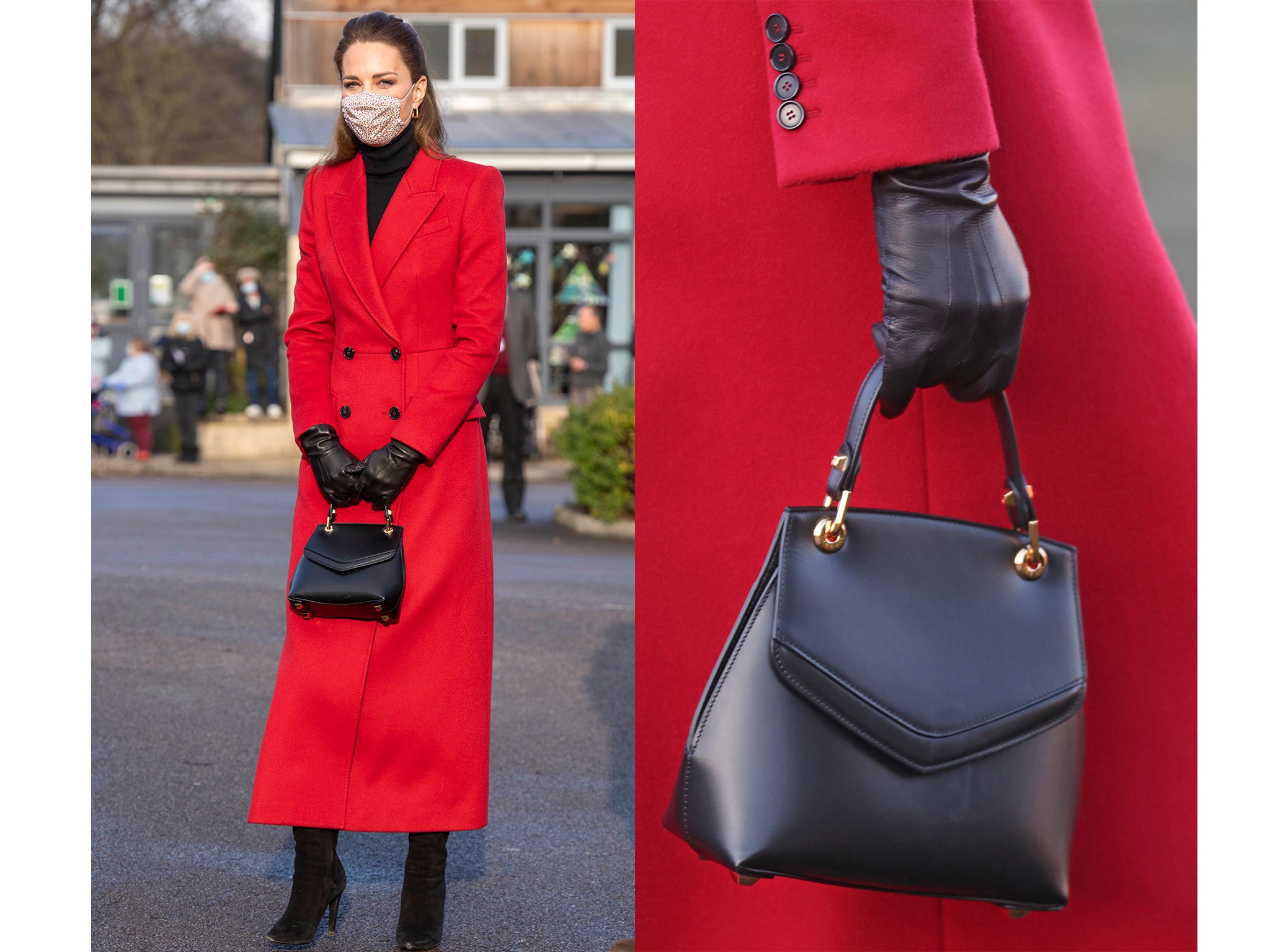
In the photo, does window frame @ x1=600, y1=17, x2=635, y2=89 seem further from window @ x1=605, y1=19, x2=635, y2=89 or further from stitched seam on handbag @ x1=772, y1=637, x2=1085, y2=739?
stitched seam on handbag @ x1=772, y1=637, x2=1085, y2=739

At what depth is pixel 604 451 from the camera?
1210 cm

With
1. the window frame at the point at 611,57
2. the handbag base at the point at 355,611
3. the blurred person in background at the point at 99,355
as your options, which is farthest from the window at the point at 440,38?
the handbag base at the point at 355,611

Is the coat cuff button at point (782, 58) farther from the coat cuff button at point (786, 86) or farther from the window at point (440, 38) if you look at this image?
the window at point (440, 38)

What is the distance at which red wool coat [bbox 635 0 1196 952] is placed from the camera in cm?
215

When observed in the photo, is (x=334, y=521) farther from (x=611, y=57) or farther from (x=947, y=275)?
(x=611, y=57)

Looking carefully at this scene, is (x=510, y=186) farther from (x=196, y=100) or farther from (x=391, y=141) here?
(x=391, y=141)

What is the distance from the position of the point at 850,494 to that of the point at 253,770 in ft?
11.7

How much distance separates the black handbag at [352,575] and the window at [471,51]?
2322cm

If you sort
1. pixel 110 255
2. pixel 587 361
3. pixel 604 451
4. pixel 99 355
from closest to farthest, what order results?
pixel 604 451
pixel 587 361
pixel 99 355
pixel 110 255

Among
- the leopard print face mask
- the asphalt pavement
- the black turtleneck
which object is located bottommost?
the asphalt pavement

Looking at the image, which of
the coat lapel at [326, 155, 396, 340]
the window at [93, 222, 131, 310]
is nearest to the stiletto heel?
the coat lapel at [326, 155, 396, 340]

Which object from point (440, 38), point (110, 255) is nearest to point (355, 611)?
point (110, 255)

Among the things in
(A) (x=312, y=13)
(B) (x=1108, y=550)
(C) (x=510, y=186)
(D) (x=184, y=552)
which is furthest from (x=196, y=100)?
(B) (x=1108, y=550)

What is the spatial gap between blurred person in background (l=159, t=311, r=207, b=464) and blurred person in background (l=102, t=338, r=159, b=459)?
322 millimetres
